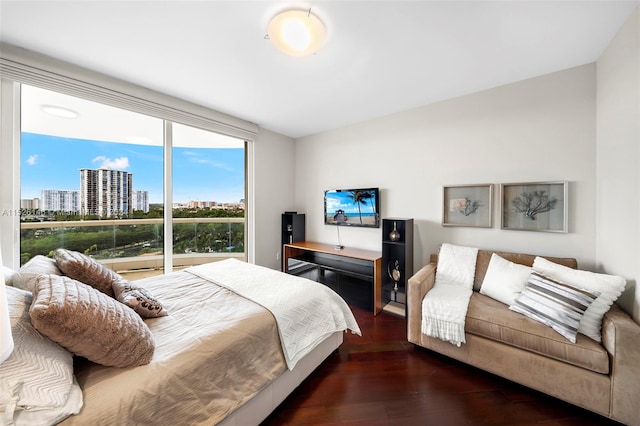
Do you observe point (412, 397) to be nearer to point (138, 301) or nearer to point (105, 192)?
point (138, 301)

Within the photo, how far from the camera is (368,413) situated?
4.80 feet

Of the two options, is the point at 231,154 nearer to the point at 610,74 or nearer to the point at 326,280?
the point at 326,280

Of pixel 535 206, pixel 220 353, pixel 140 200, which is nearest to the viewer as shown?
pixel 220 353

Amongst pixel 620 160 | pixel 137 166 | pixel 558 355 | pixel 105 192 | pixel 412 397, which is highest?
pixel 137 166

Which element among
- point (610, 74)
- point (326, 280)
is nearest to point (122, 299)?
point (326, 280)

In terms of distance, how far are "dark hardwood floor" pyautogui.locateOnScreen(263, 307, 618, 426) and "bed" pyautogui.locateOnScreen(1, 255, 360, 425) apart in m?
0.14

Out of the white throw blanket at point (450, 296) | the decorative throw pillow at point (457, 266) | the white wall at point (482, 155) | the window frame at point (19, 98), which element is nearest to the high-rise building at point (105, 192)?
the window frame at point (19, 98)

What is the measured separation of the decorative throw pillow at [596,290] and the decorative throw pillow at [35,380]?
2.70 m

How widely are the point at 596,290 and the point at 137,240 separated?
4.33 meters

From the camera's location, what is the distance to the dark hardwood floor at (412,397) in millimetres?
1419

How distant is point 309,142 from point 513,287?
3357 mm

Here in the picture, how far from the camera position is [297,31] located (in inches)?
60.8

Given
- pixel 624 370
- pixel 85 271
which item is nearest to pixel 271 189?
pixel 85 271

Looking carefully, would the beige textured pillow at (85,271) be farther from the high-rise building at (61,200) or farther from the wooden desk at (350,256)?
the wooden desk at (350,256)
